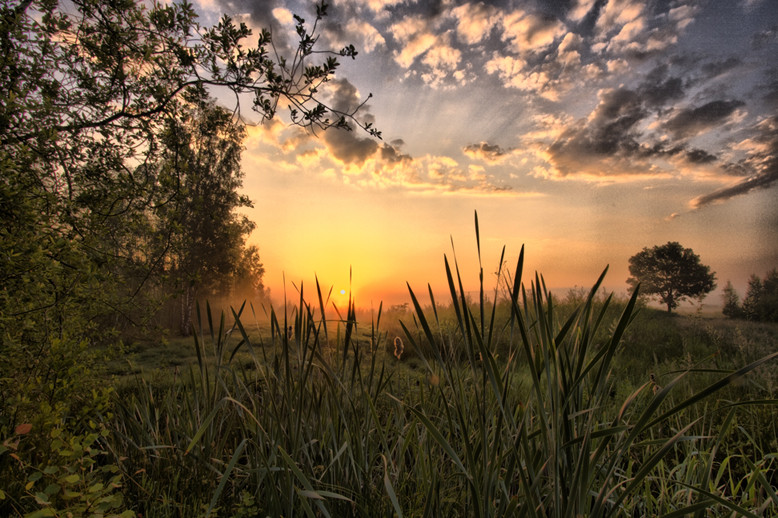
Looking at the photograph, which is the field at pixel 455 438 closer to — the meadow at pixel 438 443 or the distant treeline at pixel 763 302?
the meadow at pixel 438 443

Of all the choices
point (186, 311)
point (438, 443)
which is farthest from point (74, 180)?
point (186, 311)

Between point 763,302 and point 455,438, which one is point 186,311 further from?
point 763,302

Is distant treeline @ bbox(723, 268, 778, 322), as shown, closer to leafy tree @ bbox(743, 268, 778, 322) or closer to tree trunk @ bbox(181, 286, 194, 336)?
leafy tree @ bbox(743, 268, 778, 322)

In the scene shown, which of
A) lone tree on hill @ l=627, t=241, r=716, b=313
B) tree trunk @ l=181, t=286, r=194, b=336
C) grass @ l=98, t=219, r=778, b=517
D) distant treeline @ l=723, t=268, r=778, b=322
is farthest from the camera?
lone tree on hill @ l=627, t=241, r=716, b=313

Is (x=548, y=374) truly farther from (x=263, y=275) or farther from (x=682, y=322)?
(x=263, y=275)

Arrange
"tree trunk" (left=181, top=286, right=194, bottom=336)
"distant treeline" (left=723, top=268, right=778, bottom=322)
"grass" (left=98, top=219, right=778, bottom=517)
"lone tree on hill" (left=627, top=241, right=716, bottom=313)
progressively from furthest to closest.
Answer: "lone tree on hill" (left=627, top=241, right=716, bottom=313)
"tree trunk" (left=181, top=286, right=194, bottom=336)
"distant treeline" (left=723, top=268, right=778, bottom=322)
"grass" (left=98, top=219, right=778, bottom=517)

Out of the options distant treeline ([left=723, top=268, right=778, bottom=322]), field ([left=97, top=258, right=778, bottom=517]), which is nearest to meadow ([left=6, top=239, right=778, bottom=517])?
field ([left=97, top=258, right=778, bottom=517])

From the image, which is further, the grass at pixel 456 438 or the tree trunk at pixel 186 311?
the tree trunk at pixel 186 311

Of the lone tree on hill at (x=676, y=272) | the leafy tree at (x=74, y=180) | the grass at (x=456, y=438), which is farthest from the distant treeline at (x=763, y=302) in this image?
the leafy tree at (x=74, y=180)

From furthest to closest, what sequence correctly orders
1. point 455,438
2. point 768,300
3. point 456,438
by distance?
point 768,300
point 455,438
point 456,438

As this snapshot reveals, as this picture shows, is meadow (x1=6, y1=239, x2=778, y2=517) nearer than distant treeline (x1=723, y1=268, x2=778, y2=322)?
Yes

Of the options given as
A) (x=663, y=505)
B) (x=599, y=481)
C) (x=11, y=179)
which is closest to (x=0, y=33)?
(x=11, y=179)

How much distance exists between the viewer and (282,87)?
4105mm

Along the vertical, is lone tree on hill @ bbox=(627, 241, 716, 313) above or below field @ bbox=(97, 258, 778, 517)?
above
